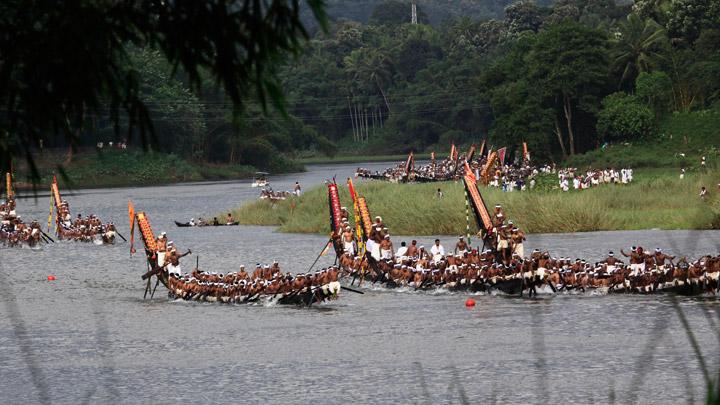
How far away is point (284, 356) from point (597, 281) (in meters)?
11.5

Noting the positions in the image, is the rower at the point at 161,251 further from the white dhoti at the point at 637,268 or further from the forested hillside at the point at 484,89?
the white dhoti at the point at 637,268

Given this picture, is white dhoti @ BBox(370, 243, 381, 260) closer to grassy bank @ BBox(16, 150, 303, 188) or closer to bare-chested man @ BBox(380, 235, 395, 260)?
bare-chested man @ BBox(380, 235, 395, 260)

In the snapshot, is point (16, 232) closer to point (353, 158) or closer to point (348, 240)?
point (348, 240)

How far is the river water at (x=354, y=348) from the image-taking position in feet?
Answer: 84.5

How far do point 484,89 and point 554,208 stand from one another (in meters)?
60.0

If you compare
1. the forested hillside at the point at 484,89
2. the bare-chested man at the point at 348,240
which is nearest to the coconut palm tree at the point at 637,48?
the forested hillside at the point at 484,89

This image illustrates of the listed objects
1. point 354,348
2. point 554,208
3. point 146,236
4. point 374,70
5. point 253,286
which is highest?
point 374,70

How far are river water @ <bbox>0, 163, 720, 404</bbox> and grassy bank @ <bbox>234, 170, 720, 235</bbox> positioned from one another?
5865 millimetres

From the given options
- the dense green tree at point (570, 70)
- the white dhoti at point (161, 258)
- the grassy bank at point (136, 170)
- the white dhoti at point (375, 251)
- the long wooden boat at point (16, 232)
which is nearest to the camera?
the white dhoti at point (375, 251)

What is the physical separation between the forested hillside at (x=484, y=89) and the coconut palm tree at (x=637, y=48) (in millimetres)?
126

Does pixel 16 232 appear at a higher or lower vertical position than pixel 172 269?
higher

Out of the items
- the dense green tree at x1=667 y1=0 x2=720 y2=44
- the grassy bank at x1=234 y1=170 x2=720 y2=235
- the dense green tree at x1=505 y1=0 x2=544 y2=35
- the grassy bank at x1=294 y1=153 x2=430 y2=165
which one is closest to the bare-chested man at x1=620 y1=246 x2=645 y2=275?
the grassy bank at x1=234 y1=170 x2=720 y2=235

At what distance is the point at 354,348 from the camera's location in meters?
30.9

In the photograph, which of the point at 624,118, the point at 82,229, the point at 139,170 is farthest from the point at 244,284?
the point at 139,170
